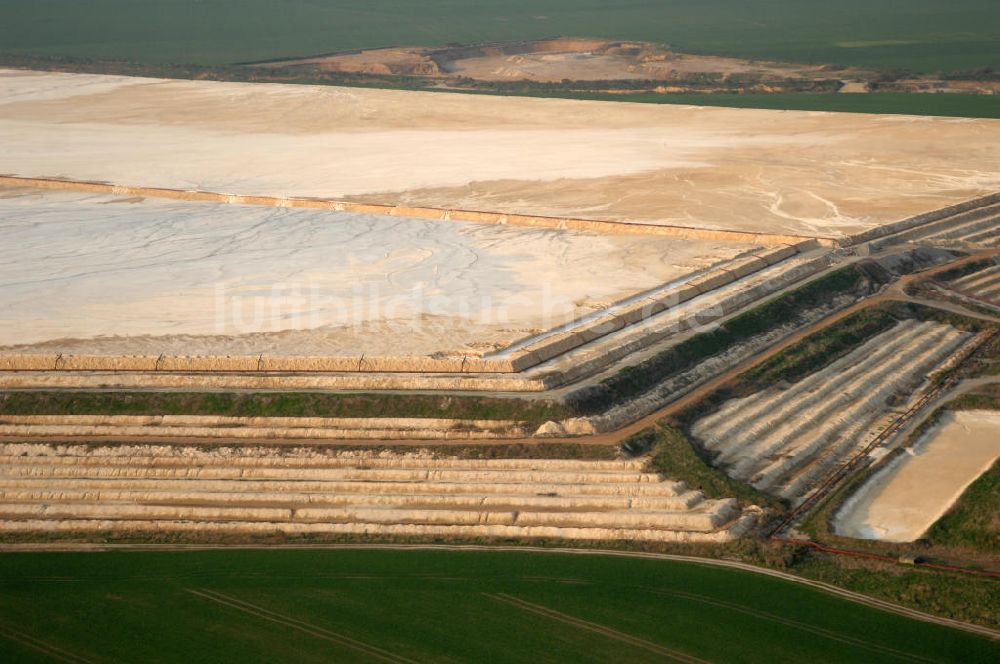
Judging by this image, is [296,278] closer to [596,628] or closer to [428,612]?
[428,612]

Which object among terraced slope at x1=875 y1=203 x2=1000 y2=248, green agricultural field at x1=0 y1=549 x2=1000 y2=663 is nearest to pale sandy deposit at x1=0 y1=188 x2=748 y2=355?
terraced slope at x1=875 y1=203 x2=1000 y2=248

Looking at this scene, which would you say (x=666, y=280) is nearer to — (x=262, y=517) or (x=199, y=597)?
(x=262, y=517)

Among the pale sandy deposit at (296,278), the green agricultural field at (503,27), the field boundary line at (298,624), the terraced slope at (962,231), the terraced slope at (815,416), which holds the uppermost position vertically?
the green agricultural field at (503,27)

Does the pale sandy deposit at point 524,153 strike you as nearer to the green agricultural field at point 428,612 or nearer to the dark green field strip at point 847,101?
the dark green field strip at point 847,101

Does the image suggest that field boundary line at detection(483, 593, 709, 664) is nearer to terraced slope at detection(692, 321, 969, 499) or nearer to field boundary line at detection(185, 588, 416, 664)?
field boundary line at detection(185, 588, 416, 664)

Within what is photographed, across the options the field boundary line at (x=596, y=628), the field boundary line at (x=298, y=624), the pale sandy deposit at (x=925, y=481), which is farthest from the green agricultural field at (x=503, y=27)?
the field boundary line at (x=298, y=624)

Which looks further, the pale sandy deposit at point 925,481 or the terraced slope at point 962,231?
the terraced slope at point 962,231

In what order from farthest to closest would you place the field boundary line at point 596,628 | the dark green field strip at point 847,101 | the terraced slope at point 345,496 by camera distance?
1. the dark green field strip at point 847,101
2. the terraced slope at point 345,496
3. the field boundary line at point 596,628
